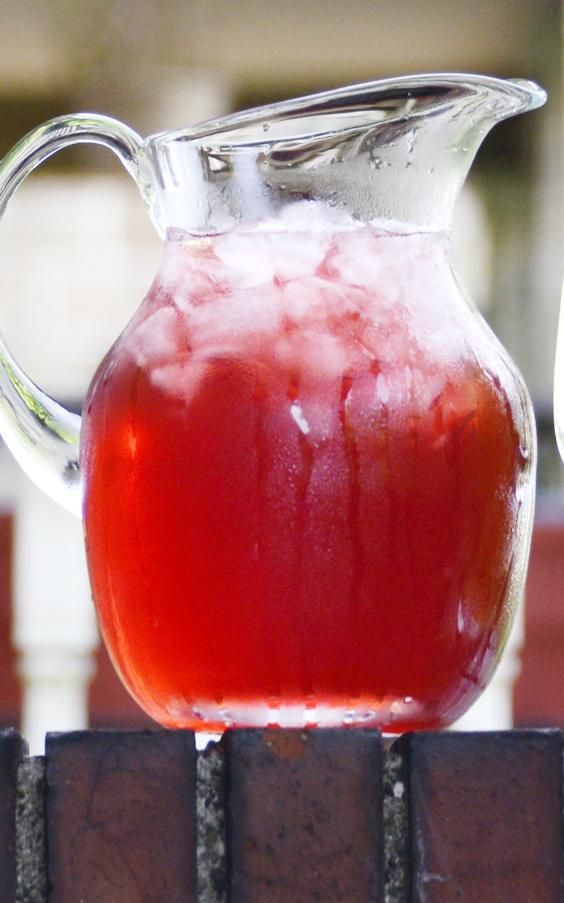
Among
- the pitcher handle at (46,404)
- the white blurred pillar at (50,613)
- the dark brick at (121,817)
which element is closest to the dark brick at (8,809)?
the dark brick at (121,817)

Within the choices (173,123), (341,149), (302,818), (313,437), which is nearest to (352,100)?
(341,149)

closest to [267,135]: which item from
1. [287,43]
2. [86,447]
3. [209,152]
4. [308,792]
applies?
[209,152]

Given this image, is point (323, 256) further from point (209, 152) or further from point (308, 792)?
point (308, 792)

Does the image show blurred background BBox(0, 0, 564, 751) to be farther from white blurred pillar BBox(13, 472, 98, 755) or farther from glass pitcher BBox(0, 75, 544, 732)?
glass pitcher BBox(0, 75, 544, 732)

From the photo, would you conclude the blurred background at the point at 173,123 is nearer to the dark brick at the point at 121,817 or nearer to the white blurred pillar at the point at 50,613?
the white blurred pillar at the point at 50,613

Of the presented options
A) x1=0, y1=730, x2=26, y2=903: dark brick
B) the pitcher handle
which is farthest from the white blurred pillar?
x1=0, y1=730, x2=26, y2=903: dark brick

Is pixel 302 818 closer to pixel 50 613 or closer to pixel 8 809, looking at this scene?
pixel 8 809

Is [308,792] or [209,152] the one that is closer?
[308,792]
